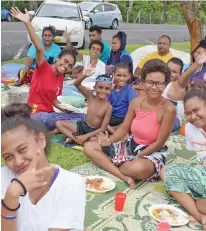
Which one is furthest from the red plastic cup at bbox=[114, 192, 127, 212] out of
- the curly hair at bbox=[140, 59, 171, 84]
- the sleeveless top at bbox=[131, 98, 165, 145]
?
the curly hair at bbox=[140, 59, 171, 84]

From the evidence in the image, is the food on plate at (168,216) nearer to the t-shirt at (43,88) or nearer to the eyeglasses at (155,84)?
the eyeglasses at (155,84)

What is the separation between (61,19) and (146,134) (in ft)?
24.4

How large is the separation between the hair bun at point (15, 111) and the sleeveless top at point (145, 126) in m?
1.48

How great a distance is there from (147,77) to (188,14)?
13.0 ft

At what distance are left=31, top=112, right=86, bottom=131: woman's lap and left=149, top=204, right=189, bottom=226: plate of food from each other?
1823 mm

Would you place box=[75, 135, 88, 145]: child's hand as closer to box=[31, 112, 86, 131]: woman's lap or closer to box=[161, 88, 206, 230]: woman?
box=[31, 112, 86, 131]: woman's lap

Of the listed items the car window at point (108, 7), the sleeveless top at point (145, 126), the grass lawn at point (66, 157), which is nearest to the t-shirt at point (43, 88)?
the grass lawn at point (66, 157)

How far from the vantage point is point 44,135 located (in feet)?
5.97

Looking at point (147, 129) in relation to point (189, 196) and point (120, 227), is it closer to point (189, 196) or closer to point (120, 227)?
point (189, 196)

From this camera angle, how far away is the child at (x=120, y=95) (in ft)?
14.2

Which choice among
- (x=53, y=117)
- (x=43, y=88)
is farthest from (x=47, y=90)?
(x=53, y=117)

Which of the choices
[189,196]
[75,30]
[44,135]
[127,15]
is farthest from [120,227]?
[127,15]

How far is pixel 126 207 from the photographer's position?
2965 millimetres

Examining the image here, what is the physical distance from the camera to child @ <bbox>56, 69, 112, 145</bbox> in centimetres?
406
